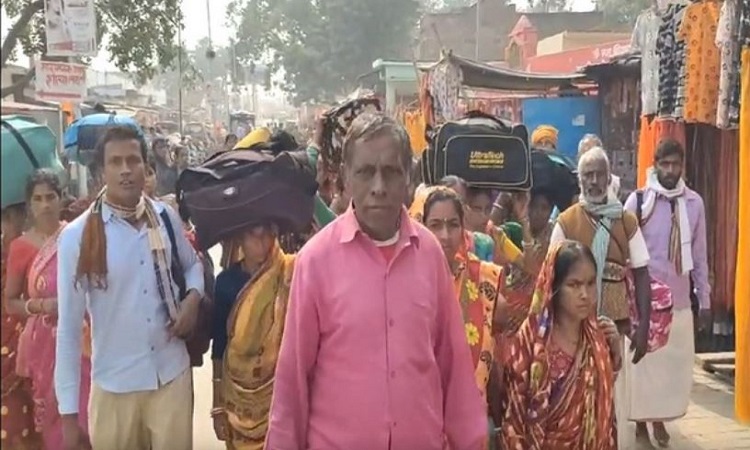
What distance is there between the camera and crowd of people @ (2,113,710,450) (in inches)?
104

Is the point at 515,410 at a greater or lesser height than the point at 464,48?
lesser

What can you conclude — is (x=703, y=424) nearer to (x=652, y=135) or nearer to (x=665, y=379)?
(x=665, y=379)

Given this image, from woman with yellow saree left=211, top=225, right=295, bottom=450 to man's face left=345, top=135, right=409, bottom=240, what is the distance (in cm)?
112

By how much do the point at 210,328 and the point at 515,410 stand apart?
4.06 ft

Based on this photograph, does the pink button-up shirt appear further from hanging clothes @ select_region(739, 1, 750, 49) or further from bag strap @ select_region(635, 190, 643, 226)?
hanging clothes @ select_region(739, 1, 750, 49)

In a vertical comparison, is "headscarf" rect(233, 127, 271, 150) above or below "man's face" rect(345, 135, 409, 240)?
above

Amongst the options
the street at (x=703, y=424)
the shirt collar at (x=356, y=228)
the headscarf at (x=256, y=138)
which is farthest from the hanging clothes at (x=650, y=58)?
the shirt collar at (x=356, y=228)

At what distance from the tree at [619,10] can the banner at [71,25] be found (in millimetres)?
27117

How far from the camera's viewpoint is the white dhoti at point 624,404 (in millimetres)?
5145

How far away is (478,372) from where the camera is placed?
12.2ft

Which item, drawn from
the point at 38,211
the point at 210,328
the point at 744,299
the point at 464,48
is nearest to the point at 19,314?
the point at 38,211

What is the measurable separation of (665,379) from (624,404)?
2.99 ft

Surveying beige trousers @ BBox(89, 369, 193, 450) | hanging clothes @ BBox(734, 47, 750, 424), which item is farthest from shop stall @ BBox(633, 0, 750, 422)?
beige trousers @ BBox(89, 369, 193, 450)

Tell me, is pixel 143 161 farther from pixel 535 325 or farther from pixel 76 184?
pixel 76 184
